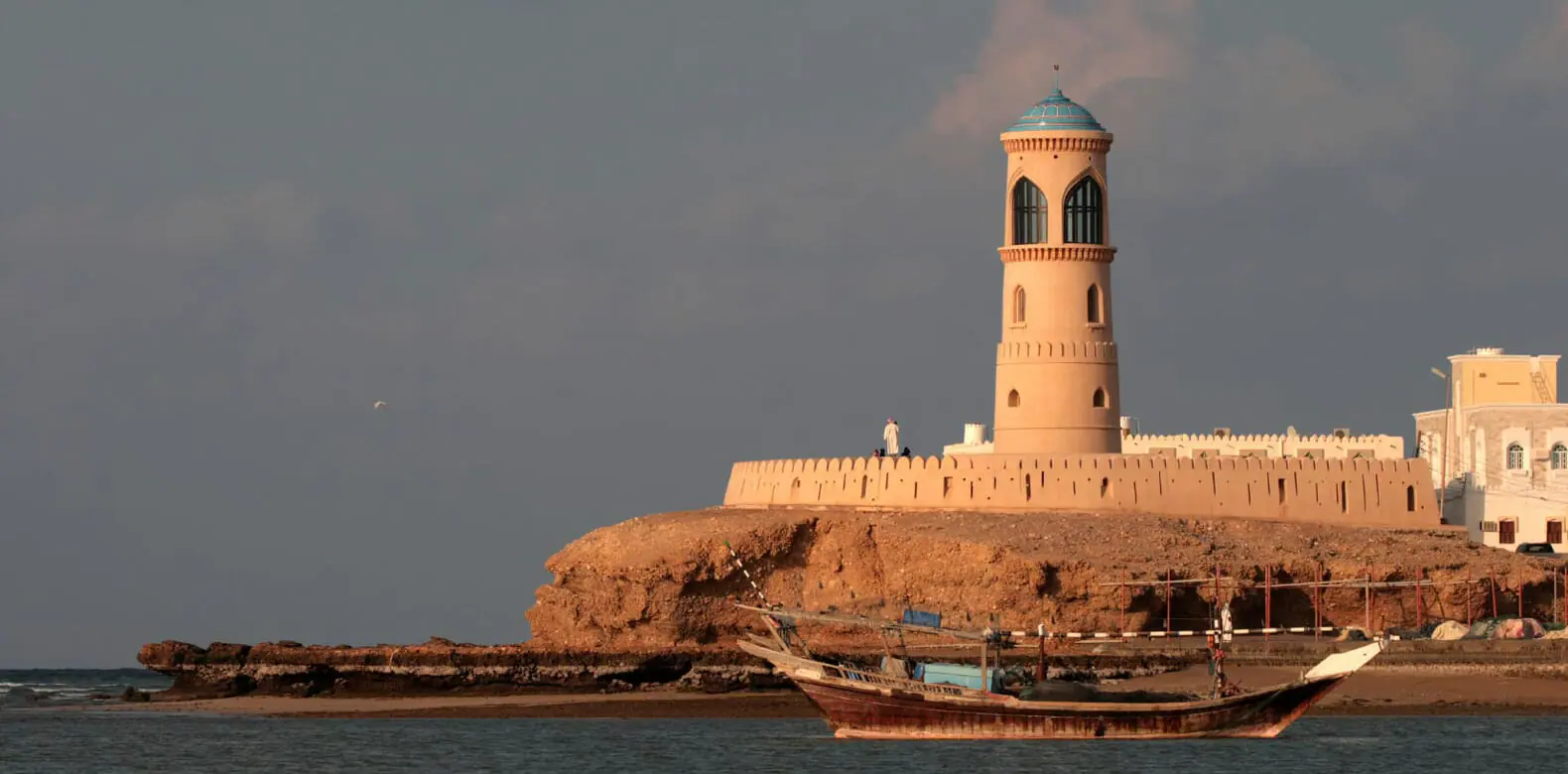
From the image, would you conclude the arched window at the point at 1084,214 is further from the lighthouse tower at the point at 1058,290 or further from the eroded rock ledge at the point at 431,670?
the eroded rock ledge at the point at 431,670

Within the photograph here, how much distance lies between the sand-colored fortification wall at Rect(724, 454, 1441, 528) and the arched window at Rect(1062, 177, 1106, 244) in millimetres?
5136

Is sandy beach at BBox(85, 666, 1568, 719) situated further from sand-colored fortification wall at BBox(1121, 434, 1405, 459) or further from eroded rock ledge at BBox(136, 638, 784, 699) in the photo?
sand-colored fortification wall at BBox(1121, 434, 1405, 459)

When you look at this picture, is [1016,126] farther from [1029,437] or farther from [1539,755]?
[1539,755]

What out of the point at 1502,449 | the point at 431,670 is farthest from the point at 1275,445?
the point at 431,670

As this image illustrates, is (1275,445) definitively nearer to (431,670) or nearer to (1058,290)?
(1058,290)

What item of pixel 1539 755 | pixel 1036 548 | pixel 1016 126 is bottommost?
pixel 1539 755

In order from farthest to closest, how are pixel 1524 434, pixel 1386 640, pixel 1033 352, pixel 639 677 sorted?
pixel 1524 434 → pixel 1033 352 → pixel 639 677 → pixel 1386 640

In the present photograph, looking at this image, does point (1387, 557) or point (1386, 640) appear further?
point (1387, 557)

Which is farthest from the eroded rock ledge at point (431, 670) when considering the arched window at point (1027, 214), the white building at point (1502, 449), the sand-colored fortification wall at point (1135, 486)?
the white building at point (1502, 449)

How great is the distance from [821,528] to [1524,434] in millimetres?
25303

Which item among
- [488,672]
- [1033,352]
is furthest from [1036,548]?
[488,672]

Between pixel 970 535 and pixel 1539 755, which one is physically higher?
pixel 970 535

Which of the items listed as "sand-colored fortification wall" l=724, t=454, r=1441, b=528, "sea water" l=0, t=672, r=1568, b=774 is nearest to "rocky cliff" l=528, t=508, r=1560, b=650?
"sand-colored fortification wall" l=724, t=454, r=1441, b=528

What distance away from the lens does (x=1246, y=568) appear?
71625 millimetres
